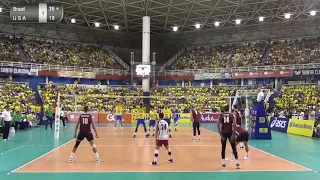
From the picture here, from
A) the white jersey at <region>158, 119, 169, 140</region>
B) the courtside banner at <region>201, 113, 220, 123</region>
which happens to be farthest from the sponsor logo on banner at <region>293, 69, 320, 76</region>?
the white jersey at <region>158, 119, 169, 140</region>

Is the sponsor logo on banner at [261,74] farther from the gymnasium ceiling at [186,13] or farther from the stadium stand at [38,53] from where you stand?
the stadium stand at [38,53]

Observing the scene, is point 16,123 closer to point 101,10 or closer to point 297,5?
point 101,10

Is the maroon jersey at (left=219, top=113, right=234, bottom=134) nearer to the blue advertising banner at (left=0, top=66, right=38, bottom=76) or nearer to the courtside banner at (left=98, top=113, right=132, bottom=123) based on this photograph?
the courtside banner at (left=98, top=113, right=132, bottom=123)

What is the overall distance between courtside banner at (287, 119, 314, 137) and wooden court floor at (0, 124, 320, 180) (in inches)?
194

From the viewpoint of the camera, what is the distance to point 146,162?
12.0 metres

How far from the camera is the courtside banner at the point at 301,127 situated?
21812 mm

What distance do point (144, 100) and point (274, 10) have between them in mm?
19553

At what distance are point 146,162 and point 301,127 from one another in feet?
48.2

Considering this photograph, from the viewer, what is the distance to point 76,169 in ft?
34.8

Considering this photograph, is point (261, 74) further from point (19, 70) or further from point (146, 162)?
point (146, 162)

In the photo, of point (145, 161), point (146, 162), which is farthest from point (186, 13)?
point (146, 162)

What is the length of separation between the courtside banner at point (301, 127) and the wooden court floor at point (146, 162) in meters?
4.94

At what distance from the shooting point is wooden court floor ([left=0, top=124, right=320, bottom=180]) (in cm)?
997

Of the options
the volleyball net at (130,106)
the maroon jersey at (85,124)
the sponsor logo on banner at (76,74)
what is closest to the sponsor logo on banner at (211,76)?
the volleyball net at (130,106)
